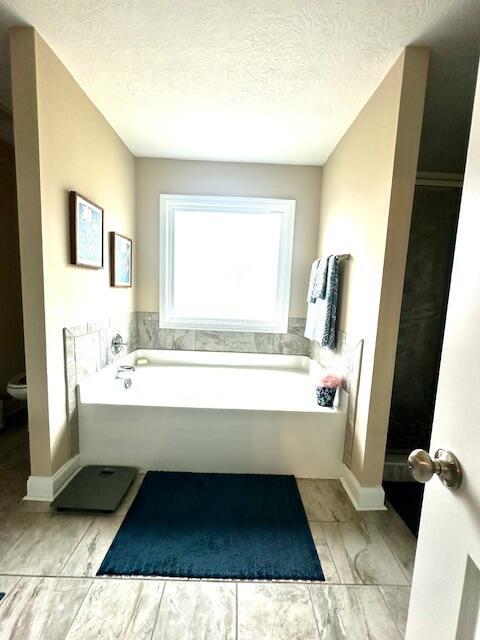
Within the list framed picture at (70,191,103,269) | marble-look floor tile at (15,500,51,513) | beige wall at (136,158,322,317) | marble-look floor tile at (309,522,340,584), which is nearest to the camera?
marble-look floor tile at (309,522,340,584)

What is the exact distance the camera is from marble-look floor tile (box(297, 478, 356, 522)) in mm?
1683

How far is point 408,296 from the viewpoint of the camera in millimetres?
2223

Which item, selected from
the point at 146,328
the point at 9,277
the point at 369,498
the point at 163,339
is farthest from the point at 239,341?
the point at 9,277

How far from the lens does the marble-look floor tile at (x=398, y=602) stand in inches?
45.8

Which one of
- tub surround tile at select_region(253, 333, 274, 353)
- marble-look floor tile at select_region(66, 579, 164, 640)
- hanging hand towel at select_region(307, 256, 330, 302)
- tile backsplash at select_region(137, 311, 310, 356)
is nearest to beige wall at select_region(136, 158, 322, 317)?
hanging hand towel at select_region(307, 256, 330, 302)

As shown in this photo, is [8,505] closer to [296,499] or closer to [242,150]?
[296,499]

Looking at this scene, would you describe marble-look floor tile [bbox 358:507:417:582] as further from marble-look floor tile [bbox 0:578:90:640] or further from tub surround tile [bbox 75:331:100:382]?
tub surround tile [bbox 75:331:100:382]

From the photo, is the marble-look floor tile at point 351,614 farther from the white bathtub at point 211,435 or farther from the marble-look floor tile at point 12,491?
the marble-look floor tile at point 12,491

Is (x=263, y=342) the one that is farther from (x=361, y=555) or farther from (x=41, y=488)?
(x=41, y=488)

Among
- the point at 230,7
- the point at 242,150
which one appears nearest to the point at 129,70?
the point at 230,7

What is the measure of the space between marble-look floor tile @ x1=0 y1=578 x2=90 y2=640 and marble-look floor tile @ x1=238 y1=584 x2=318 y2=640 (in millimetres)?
654

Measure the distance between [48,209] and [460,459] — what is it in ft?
6.31

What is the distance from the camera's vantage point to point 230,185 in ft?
9.56

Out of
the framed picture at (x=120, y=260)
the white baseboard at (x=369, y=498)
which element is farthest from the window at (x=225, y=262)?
the white baseboard at (x=369, y=498)
